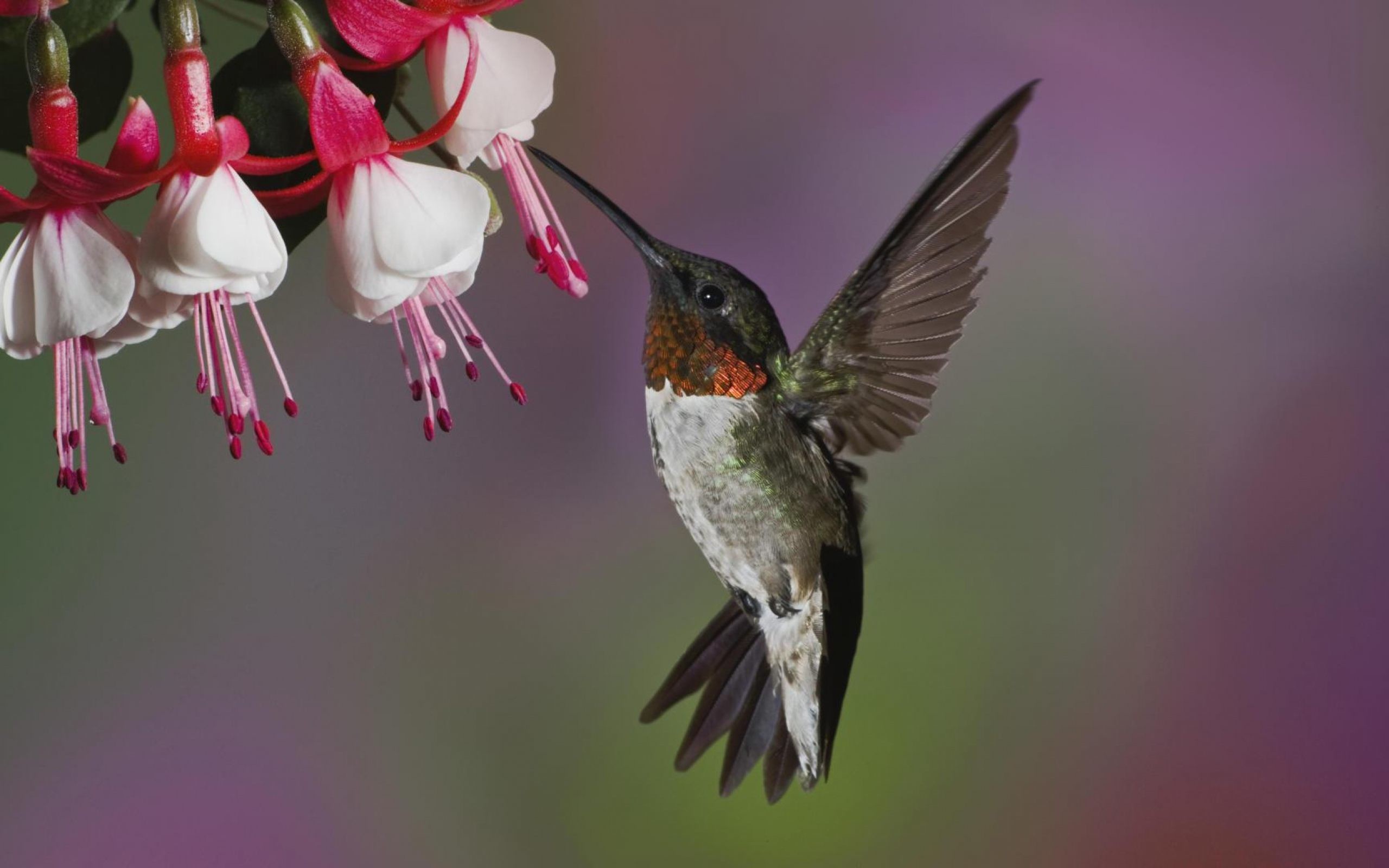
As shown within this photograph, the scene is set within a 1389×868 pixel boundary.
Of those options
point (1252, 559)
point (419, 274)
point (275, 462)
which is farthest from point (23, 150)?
point (1252, 559)

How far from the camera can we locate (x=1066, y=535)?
1.17 m

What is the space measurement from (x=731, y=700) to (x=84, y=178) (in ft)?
1.73

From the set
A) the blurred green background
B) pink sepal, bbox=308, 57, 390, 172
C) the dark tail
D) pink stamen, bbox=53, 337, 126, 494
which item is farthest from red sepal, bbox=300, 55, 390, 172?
the blurred green background

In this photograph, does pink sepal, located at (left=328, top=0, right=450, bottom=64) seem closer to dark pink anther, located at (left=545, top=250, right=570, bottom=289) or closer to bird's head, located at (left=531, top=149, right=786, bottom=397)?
dark pink anther, located at (left=545, top=250, right=570, bottom=289)

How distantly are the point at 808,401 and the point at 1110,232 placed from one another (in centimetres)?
57

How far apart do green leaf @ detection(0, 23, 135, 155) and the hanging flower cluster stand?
5 cm

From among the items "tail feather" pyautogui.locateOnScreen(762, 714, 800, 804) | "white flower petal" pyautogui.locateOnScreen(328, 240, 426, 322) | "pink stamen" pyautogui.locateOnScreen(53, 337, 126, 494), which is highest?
"white flower petal" pyautogui.locateOnScreen(328, 240, 426, 322)

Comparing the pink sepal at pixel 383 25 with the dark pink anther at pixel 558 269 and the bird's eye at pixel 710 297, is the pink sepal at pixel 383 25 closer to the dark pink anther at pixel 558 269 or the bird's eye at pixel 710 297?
the dark pink anther at pixel 558 269

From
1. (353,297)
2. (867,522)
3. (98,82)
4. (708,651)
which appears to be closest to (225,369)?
(353,297)

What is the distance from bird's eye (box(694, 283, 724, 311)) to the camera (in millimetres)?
598

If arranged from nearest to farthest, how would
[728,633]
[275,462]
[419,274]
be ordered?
[419,274]
[728,633]
[275,462]

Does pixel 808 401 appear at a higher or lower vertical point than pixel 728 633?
higher

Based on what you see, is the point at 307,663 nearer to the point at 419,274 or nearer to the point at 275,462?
the point at 275,462

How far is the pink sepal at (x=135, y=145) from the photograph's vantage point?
0.38 metres
